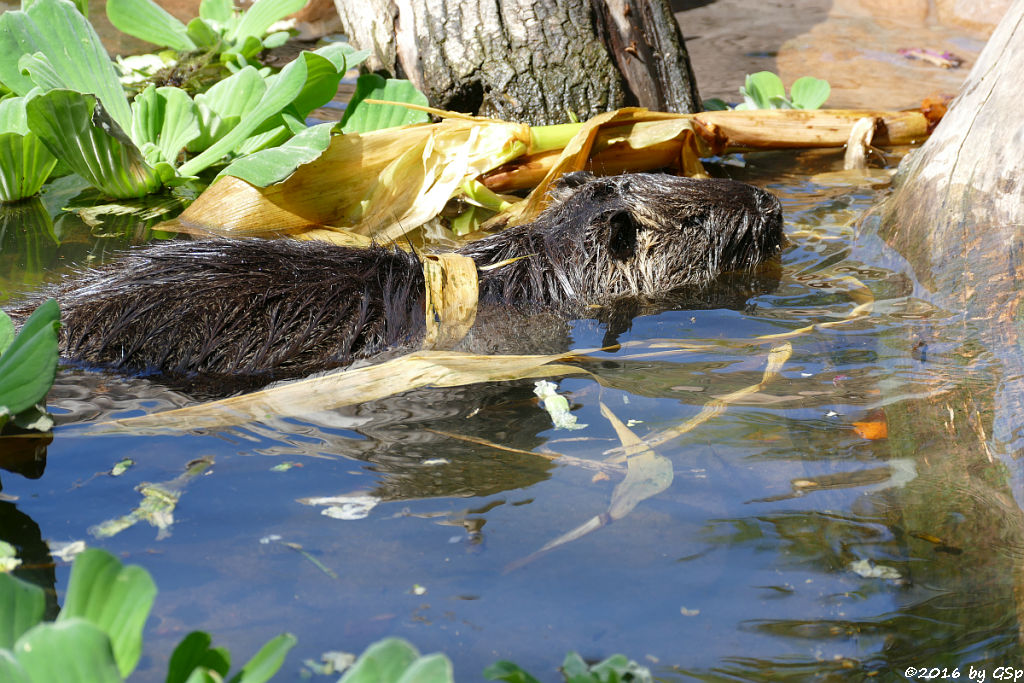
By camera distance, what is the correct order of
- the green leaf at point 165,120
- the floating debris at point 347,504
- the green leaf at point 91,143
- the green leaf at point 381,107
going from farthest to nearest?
the green leaf at point 381,107
the green leaf at point 165,120
the green leaf at point 91,143
the floating debris at point 347,504

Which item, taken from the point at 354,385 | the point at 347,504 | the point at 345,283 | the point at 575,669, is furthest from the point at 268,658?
the point at 345,283

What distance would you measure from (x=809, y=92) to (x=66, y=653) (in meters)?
5.28

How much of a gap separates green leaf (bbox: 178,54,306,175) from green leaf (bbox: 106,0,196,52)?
53.3 inches

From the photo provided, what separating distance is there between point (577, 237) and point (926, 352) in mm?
1524

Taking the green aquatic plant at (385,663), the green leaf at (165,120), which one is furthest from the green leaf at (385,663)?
the green leaf at (165,120)

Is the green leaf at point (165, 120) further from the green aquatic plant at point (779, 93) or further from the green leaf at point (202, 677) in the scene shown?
the green leaf at point (202, 677)

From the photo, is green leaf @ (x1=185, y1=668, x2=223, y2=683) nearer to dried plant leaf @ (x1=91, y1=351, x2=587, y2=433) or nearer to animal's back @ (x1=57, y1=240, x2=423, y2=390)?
dried plant leaf @ (x1=91, y1=351, x2=587, y2=433)

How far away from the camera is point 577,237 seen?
12.6 ft

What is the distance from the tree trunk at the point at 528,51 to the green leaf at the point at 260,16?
52cm

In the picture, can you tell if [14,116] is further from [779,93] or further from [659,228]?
[779,93]

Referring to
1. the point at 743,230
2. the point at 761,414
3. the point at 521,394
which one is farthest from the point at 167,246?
the point at 743,230

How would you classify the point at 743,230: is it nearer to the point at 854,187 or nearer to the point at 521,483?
the point at 854,187

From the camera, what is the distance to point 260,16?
Result: 5.48 m

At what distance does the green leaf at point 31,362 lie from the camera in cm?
A: 217
